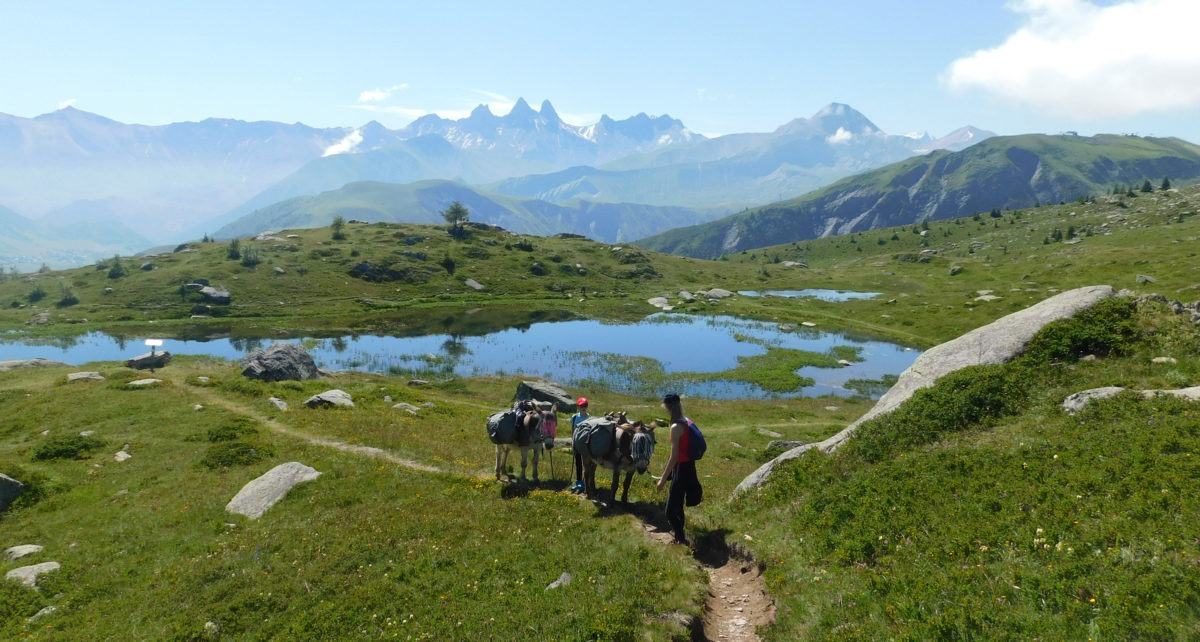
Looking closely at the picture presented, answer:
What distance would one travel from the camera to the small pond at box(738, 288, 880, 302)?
13124 cm

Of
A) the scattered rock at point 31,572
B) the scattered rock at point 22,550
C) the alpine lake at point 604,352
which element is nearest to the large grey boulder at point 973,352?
the scattered rock at point 31,572

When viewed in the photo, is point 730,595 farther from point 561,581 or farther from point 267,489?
point 267,489

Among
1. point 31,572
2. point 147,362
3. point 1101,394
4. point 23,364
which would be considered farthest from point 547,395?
point 23,364

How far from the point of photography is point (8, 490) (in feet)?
71.6

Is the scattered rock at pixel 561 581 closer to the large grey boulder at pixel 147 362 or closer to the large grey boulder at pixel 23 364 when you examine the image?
the large grey boulder at pixel 147 362

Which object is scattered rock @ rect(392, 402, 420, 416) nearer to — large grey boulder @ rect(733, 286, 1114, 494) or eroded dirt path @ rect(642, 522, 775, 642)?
large grey boulder @ rect(733, 286, 1114, 494)

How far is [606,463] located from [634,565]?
166 inches

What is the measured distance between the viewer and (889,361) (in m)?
73.2

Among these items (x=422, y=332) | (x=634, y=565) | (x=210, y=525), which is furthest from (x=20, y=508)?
(x=422, y=332)

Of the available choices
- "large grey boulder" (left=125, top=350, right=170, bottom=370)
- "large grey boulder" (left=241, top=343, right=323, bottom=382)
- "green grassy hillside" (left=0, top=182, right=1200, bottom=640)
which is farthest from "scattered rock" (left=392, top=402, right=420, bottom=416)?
"large grey boulder" (left=125, top=350, right=170, bottom=370)

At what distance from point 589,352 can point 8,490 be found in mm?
64897

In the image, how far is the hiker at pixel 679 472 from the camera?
14961 mm

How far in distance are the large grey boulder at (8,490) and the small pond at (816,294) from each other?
5306 inches

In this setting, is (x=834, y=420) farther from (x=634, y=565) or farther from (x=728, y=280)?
(x=728, y=280)
